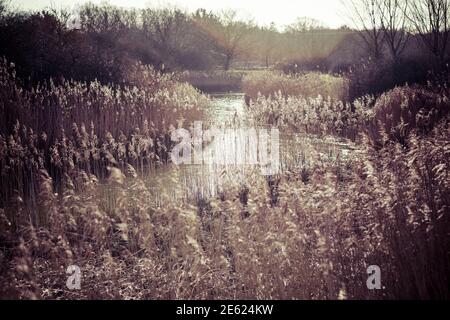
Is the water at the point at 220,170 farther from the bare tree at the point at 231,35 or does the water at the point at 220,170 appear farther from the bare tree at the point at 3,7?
the bare tree at the point at 231,35

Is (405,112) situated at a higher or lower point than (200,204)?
higher

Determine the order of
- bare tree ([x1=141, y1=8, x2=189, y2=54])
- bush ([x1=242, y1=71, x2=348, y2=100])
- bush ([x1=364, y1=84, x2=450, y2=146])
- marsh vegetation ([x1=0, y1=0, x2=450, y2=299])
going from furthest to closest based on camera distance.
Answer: bare tree ([x1=141, y1=8, x2=189, y2=54]), bush ([x1=242, y1=71, x2=348, y2=100]), bush ([x1=364, y1=84, x2=450, y2=146]), marsh vegetation ([x1=0, y1=0, x2=450, y2=299])

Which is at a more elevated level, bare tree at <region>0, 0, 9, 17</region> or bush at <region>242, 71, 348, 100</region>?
bare tree at <region>0, 0, 9, 17</region>

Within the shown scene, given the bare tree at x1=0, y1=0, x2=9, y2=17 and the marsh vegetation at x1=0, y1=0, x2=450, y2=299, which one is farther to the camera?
the bare tree at x1=0, y1=0, x2=9, y2=17

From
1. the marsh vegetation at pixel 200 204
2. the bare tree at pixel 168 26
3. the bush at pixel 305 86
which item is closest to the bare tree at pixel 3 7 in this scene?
the marsh vegetation at pixel 200 204

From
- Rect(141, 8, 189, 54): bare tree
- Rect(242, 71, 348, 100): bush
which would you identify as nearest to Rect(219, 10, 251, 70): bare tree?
Rect(141, 8, 189, 54): bare tree

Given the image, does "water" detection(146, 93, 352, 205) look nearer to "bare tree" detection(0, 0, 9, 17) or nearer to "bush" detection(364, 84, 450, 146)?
"bush" detection(364, 84, 450, 146)

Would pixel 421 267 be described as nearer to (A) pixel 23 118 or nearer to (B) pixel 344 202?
(B) pixel 344 202

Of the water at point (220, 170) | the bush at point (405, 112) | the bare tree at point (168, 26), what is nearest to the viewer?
the water at point (220, 170)

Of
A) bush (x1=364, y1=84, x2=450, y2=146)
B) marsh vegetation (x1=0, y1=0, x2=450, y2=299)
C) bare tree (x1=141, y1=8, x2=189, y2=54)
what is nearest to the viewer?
marsh vegetation (x1=0, y1=0, x2=450, y2=299)

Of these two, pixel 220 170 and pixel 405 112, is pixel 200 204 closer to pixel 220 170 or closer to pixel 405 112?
pixel 220 170

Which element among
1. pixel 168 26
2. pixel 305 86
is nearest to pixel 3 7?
pixel 305 86

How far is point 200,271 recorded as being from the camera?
129 inches

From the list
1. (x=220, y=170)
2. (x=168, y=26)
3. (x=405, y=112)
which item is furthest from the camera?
(x=168, y=26)
